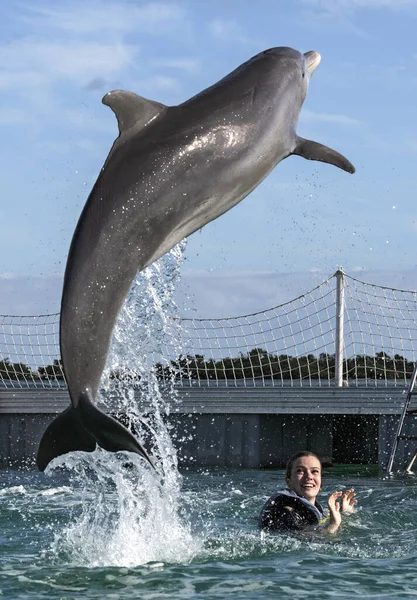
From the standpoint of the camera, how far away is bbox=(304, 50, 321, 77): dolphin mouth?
21.9ft

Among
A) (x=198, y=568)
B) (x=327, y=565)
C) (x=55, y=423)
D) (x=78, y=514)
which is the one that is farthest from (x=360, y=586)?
(x=78, y=514)

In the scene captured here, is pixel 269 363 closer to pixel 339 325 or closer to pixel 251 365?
pixel 251 365

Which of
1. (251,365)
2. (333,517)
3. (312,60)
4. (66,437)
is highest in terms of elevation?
(312,60)

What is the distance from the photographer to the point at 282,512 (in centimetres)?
801

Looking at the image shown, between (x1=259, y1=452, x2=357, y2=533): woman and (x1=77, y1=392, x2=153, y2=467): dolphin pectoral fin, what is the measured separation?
2812 millimetres

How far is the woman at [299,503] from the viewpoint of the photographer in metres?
7.95

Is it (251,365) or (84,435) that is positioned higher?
(251,365)

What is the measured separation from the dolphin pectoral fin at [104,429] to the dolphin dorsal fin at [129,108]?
1.45m

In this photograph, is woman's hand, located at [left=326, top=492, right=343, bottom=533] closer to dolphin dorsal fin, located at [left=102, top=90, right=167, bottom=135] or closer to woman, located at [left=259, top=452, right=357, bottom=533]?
woman, located at [left=259, top=452, right=357, bottom=533]

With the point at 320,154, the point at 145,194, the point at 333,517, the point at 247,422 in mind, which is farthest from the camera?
the point at 247,422

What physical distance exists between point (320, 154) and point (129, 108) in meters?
1.19

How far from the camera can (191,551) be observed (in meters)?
7.46

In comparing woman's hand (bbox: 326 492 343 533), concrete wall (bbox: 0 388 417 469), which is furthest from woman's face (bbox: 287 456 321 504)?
concrete wall (bbox: 0 388 417 469)

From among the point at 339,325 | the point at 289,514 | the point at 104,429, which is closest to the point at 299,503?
the point at 289,514
